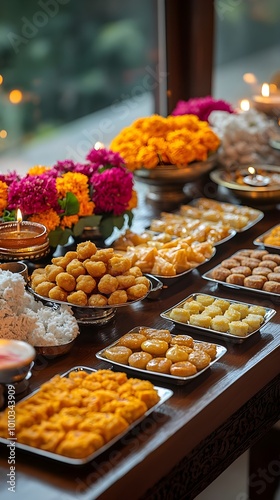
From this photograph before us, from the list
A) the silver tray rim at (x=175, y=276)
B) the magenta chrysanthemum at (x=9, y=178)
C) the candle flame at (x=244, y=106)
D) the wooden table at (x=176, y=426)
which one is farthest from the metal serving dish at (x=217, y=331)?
the candle flame at (x=244, y=106)

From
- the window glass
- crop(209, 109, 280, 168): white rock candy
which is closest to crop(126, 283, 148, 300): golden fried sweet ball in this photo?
crop(209, 109, 280, 168): white rock candy

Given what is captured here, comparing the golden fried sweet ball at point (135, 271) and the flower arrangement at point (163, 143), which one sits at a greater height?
the flower arrangement at point (163, 143)

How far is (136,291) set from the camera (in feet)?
6.03

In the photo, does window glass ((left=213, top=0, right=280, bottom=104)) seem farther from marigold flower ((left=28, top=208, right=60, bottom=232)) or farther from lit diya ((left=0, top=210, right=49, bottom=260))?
lit diya ((left=0, top=210, right=49, bottom=260))

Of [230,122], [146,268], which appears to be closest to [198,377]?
[146,268]

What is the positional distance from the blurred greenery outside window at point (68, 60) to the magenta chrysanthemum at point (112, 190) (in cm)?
76

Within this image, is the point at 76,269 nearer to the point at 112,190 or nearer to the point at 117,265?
the point at 117,265

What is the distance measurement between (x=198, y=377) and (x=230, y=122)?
143 centimetres

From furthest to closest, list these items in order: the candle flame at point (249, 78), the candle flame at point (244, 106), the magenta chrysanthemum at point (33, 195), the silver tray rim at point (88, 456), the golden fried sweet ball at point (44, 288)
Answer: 1. the candle flame at point (249, 78)
2. the candle flame at point (244, 106)
3. the magenta chrysanthemum at point (33, 195)
4. the golden fried sweet ball at point (44, 288)
5. the silver tray rim at point (88, 456)

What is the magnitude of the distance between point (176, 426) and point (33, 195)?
84cm

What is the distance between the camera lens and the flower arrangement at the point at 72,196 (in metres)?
2.12

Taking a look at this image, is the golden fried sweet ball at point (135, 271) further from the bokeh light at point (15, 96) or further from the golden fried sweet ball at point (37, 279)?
the bokeh light at point (15, 96)

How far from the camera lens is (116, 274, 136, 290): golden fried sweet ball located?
1852 millimetres

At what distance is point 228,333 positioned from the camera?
6.01 ft
